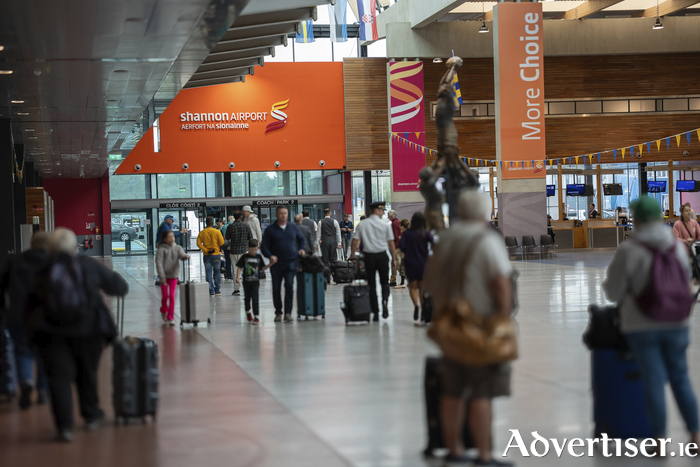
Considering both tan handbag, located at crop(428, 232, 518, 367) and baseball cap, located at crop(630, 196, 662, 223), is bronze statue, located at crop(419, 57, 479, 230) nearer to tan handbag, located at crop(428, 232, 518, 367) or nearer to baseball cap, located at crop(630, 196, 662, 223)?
baseball cap, located at crop(630, 196, 662, 223)

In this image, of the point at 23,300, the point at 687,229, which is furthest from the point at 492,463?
the point at 687,229

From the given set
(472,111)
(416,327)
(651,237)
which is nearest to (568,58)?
(472,111)

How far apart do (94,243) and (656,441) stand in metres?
37.9

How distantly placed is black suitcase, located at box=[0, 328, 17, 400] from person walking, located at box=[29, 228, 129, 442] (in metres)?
1.35

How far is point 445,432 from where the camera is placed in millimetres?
4074

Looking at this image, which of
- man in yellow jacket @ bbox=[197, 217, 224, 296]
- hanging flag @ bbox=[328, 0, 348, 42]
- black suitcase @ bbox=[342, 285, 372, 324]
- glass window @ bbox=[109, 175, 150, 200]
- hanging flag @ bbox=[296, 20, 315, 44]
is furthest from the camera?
glass window @ bbox=[109, 175, 150, 200]

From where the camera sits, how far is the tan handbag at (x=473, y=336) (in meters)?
3.75

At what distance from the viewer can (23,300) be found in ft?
17.4

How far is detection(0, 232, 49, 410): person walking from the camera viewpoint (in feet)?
17.7

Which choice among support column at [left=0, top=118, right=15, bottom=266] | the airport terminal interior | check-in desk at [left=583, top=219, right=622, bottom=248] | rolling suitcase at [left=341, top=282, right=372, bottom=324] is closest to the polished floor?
the airport terminal interior

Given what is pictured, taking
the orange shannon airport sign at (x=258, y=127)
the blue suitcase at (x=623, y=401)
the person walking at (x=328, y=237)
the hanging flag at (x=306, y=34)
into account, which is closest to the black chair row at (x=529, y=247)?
the person walking at (x=328, y=237)

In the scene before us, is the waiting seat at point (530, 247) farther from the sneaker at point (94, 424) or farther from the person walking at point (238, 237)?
the sneaker at point (94, 424)

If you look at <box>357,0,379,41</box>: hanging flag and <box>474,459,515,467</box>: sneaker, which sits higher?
<box>357,0,379,41</box>: hanging flag

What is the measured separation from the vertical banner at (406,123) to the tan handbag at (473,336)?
29.0 meters
